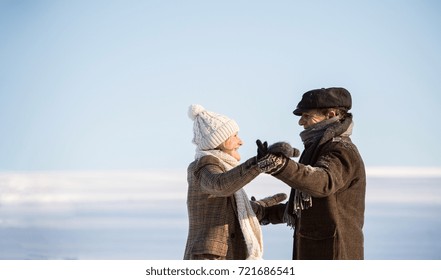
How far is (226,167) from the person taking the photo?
4867mm

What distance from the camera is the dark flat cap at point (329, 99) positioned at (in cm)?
449

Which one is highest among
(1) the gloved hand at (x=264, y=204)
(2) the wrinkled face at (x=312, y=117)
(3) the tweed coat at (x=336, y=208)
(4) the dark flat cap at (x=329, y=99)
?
(4) the dark flat cap at (x=329, y=99)

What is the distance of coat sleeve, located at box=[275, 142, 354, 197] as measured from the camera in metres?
3.90

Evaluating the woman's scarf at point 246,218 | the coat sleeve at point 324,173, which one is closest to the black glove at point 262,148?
the coat sleeve at point 324,173

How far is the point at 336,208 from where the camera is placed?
431cm

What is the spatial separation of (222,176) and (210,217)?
13.0 inches

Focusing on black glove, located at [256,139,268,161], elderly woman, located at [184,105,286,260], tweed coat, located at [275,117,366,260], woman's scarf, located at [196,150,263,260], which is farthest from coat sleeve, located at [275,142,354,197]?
woman's scarf, located at [196,150,263,260]

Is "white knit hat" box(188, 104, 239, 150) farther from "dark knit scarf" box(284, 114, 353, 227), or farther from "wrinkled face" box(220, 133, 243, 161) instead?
"dark knit scarf" box(284, 114, 353, 227)

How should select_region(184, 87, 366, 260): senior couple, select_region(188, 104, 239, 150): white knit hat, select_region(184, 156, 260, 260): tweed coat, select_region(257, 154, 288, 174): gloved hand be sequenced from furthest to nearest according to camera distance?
select_region(188, 104, 239, 150): white knit hat
select_region(184, 156, 260, 260): tweed coat
select_region(184, 87, 366, 260): senior couple
select_region(257, 154, 288, 174): gloved hand

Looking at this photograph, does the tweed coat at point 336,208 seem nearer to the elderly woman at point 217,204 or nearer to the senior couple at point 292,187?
the senior couple at point 292,187
